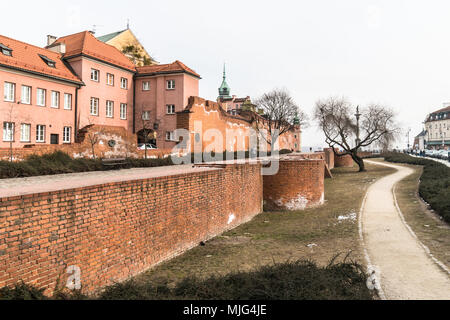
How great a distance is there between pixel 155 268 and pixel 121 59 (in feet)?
100

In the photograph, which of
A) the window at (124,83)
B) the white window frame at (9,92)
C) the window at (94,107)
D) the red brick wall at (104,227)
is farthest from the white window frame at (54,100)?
the red brick wall at (104,227)

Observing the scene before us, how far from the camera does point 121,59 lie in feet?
109

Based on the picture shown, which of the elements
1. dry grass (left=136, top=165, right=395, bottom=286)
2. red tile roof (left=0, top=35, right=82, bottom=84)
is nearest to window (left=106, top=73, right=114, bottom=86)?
red tile roof (left=0, top=35, right=82, bottom=84)

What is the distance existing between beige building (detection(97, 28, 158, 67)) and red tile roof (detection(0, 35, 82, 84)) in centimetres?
1453

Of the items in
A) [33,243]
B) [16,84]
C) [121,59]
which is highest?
[121,59]

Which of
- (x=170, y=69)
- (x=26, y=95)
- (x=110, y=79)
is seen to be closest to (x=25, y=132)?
(x=26, y=95)

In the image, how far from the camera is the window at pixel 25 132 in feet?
74.6

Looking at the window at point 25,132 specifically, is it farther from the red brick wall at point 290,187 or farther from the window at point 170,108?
the red brick wall at point 290,187

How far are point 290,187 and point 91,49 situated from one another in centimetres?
2430

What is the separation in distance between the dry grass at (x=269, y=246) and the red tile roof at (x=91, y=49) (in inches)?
931

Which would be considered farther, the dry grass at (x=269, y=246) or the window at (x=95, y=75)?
the window at (x=95, y=75)

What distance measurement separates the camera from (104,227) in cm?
579
